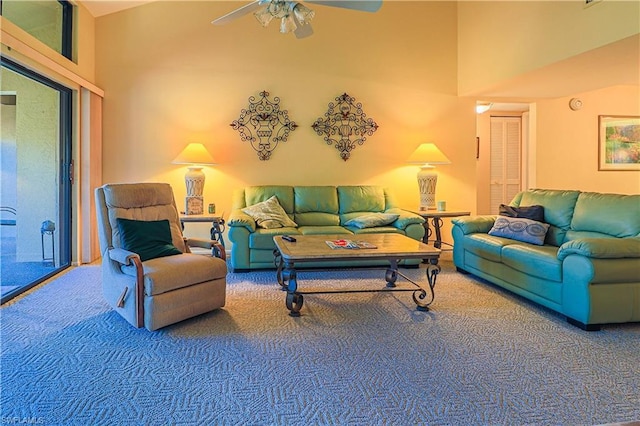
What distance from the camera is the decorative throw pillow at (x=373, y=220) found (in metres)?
4.72

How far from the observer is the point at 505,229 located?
13.1ft

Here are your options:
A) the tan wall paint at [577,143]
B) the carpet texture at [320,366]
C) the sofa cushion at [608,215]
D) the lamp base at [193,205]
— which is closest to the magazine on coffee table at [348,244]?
the carpet texture at [320,366]

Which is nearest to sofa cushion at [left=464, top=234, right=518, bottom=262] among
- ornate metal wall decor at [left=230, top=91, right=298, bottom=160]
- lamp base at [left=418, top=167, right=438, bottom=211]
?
lamp base at [left=418, top=167, right=438, bottom=211]

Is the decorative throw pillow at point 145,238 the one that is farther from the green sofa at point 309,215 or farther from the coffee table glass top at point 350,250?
the green sofa at point 309,215

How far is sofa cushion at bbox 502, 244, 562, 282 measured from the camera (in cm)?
308

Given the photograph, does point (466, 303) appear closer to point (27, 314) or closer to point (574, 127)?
point (27, 314)

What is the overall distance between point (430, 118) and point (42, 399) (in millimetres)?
5357

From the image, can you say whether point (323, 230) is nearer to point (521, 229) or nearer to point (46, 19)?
point (521, 229)

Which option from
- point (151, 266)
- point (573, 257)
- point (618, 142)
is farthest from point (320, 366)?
point (618, 142)

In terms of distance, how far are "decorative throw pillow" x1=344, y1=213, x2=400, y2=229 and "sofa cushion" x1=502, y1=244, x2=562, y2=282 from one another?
1.43 meters

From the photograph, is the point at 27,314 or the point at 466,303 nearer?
the point at 27,314

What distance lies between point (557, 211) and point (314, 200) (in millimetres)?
2701

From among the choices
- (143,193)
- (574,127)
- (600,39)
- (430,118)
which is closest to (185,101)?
(143,193)

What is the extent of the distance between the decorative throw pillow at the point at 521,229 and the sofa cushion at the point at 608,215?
29cm
